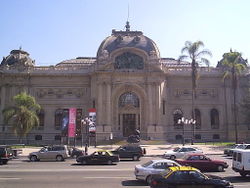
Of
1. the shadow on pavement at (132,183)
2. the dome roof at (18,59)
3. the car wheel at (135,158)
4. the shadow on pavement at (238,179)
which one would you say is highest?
the dome roof at (18,59)

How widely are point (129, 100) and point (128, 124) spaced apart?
4624 mm

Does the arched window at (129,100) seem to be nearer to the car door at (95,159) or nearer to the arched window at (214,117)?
the arched window at (214,117)

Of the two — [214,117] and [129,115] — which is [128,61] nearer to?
[129,115]

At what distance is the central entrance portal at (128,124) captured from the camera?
57.9 m

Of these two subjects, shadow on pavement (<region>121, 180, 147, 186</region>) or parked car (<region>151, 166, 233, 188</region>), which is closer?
parked car (<region>151, 166, 233, 188</region>)

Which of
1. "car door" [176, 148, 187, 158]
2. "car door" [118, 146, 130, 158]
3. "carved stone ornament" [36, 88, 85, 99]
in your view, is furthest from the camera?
"carved stone ornament" [36, 88, 85, 99]

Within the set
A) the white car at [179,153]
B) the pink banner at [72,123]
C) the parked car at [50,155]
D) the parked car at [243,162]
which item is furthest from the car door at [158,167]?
the pink banner at [72,123]

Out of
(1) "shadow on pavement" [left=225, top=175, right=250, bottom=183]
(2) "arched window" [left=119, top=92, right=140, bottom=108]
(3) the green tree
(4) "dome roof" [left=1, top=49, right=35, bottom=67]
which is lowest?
(1) "shadow on pavement" [left=225, top=175, right=250, bottom=183]

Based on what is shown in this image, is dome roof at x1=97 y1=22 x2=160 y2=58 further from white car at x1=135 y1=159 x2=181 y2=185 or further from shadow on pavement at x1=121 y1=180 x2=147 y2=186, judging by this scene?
shadow on pavement at x1=121 y1=180 x2=147 y2=186

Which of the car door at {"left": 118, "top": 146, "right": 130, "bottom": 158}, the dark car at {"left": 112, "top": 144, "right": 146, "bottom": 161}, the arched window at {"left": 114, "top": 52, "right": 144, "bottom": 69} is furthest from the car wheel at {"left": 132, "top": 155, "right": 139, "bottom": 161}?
the arched window at {"left": 114, "top": 52, "right": 144, "bottom": 69}

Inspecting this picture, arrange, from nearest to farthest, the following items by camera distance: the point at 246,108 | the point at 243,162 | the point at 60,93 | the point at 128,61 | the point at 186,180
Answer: the point at 186,180, the point at 243,162, the point at 246,108, the point at 128,61, the point at 60,93

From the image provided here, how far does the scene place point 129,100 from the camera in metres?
58.6

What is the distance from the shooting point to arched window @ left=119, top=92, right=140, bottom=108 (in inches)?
2299

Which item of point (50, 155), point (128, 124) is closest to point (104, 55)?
point (128, 124)
